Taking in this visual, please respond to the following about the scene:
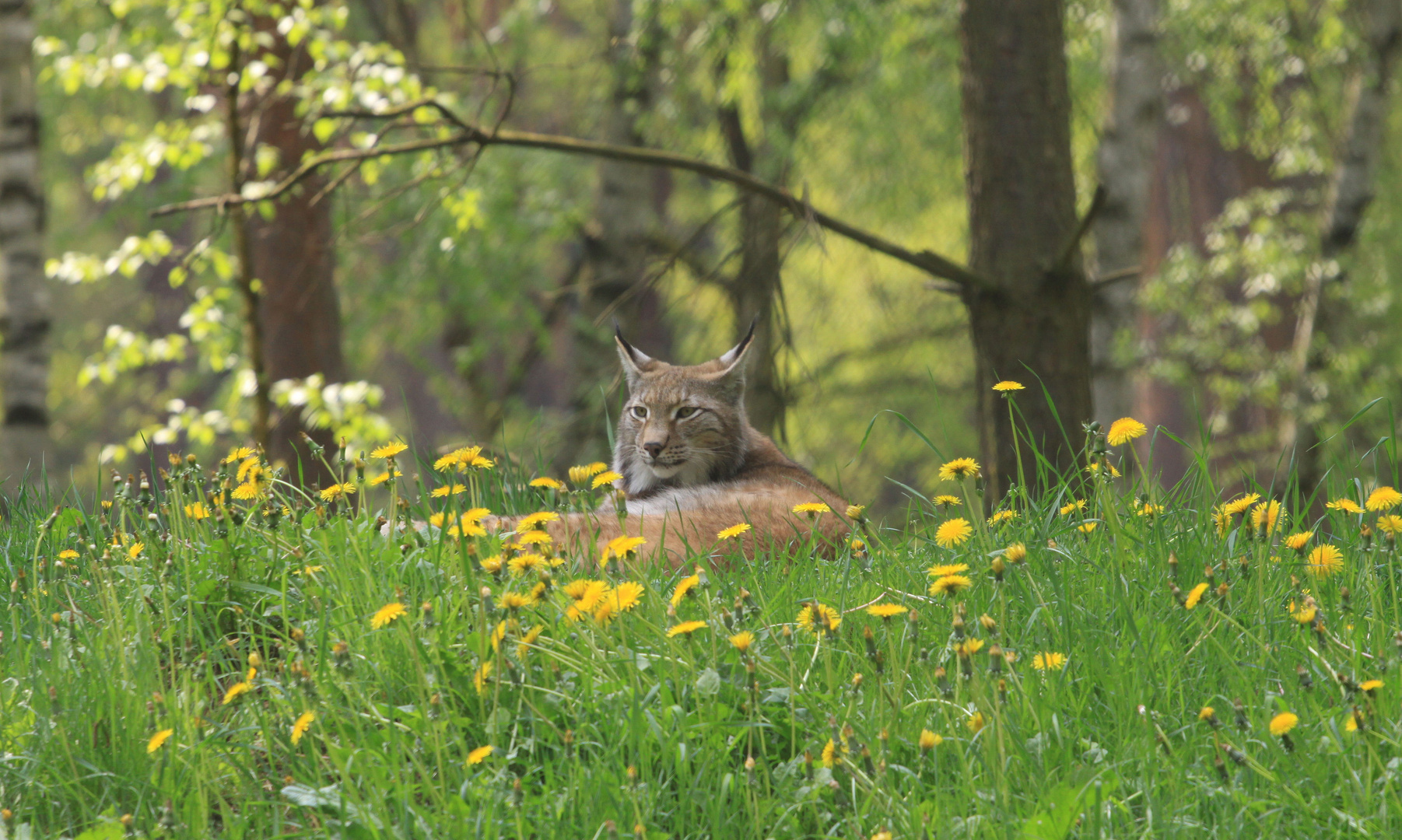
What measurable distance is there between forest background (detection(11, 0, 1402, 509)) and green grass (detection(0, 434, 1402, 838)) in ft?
7.01

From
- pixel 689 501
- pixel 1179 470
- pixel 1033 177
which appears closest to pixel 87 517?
pixel 689 501

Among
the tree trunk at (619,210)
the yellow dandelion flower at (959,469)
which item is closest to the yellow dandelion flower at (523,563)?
the yellow dandelion flower at (959,469)

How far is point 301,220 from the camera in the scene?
11.6 meters

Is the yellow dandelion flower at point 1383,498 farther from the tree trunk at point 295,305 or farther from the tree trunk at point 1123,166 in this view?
the tree trunk at point 295,305

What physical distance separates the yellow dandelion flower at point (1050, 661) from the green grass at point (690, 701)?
3 centimetres

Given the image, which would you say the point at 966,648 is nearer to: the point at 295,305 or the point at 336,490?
the point at 336,490

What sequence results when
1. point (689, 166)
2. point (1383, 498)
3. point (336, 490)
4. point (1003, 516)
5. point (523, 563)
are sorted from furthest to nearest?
1. point (689, 166)
2. point (1003, 516)
3. point (336, 490)
4. point (1383, 498)
5. point (523, 563)

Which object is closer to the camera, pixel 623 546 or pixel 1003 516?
pixel 623 546

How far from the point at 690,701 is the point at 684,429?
2.97 m

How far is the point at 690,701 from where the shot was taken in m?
2.94

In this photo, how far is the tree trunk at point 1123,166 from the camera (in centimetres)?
973

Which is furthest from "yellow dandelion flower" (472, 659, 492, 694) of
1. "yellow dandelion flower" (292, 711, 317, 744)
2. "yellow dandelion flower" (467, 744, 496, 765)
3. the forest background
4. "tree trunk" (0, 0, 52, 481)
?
"tree trunk" (0, 0, 52, 481)

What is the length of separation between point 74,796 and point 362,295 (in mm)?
14361

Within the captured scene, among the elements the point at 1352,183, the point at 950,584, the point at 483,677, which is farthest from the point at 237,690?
the point at 1352,183
